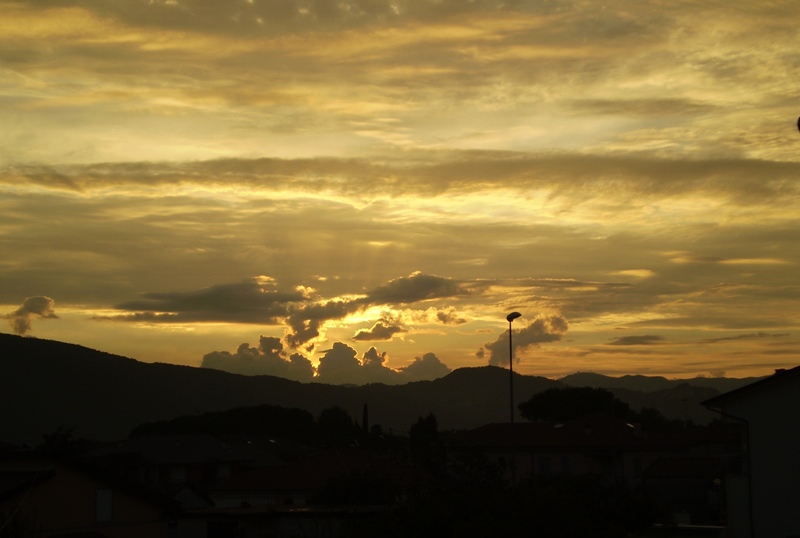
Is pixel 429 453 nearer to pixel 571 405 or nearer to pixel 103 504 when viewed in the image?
pixel 103 504

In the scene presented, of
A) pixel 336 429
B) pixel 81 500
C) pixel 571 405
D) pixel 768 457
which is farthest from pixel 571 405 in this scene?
pixel 81 500

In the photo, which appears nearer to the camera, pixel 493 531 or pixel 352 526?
pixel 493 531

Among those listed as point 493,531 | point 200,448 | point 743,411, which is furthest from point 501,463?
point 200,448

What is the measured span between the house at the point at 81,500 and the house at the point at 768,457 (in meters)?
21.8

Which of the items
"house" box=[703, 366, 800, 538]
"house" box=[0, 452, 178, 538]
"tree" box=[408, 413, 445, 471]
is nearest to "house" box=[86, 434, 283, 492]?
"house" box=[0, 452, 178, 538]

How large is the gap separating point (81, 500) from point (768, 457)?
82.0 feet

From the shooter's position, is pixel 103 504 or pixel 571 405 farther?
pixel 571 405

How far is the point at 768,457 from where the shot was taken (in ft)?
104

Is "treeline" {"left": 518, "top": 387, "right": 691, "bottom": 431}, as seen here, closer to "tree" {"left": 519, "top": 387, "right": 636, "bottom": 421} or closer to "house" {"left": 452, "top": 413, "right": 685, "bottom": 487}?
"tree" {"left": 519, "top": 387, "right": 636, "bottom": 421}

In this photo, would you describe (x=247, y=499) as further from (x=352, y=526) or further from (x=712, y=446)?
(x=712, y=446)

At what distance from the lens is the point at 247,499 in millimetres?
53938

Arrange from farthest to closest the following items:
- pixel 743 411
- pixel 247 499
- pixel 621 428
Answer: pixel 621 428, pixel 247 499, pixel 743 411

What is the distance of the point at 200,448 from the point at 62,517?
180ft

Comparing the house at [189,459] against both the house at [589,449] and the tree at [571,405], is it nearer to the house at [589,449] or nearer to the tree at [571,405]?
the house at [589,449]
